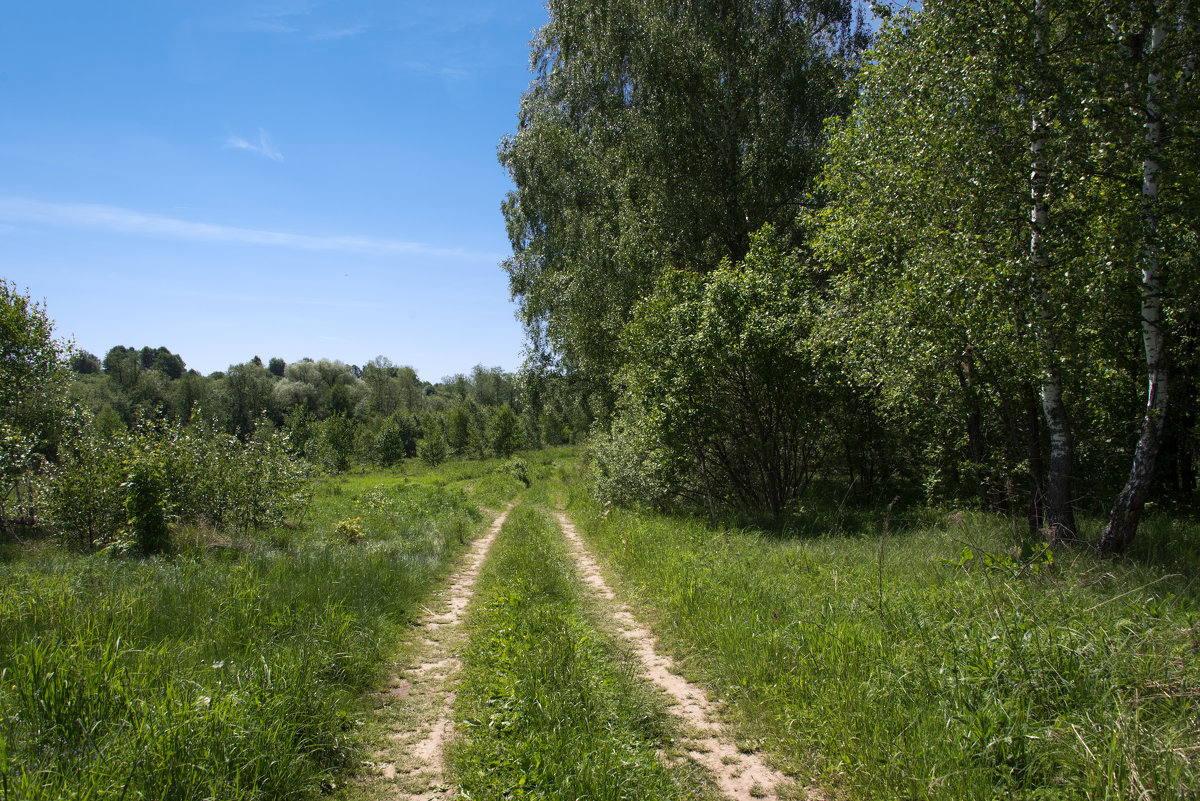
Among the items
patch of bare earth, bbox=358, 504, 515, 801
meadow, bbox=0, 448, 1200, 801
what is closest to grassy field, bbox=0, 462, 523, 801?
meadow, bbox=0, 448, 1200, 801

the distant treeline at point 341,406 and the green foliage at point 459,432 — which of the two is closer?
the distant treeline at point 341,406

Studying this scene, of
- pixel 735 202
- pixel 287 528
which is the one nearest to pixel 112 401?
pixel 287 528

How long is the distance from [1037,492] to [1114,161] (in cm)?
438

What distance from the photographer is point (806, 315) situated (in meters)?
11.2

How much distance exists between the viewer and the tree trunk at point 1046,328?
7293mm

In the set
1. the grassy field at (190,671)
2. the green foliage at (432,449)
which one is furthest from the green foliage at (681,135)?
the green foliage at (432,449)

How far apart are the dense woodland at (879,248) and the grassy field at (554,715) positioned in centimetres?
612

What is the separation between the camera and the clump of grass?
3.59 meters

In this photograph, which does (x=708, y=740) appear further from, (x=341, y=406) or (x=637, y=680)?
(x=341, y=406)

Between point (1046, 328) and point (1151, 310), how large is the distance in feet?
3.40

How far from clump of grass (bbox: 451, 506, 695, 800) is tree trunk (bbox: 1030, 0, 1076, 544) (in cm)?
600

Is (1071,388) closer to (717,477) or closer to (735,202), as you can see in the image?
(717,477)

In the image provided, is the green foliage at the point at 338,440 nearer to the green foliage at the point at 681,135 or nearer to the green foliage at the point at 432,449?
the green foliage at the point at 432,449

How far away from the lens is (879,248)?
9336 mm
